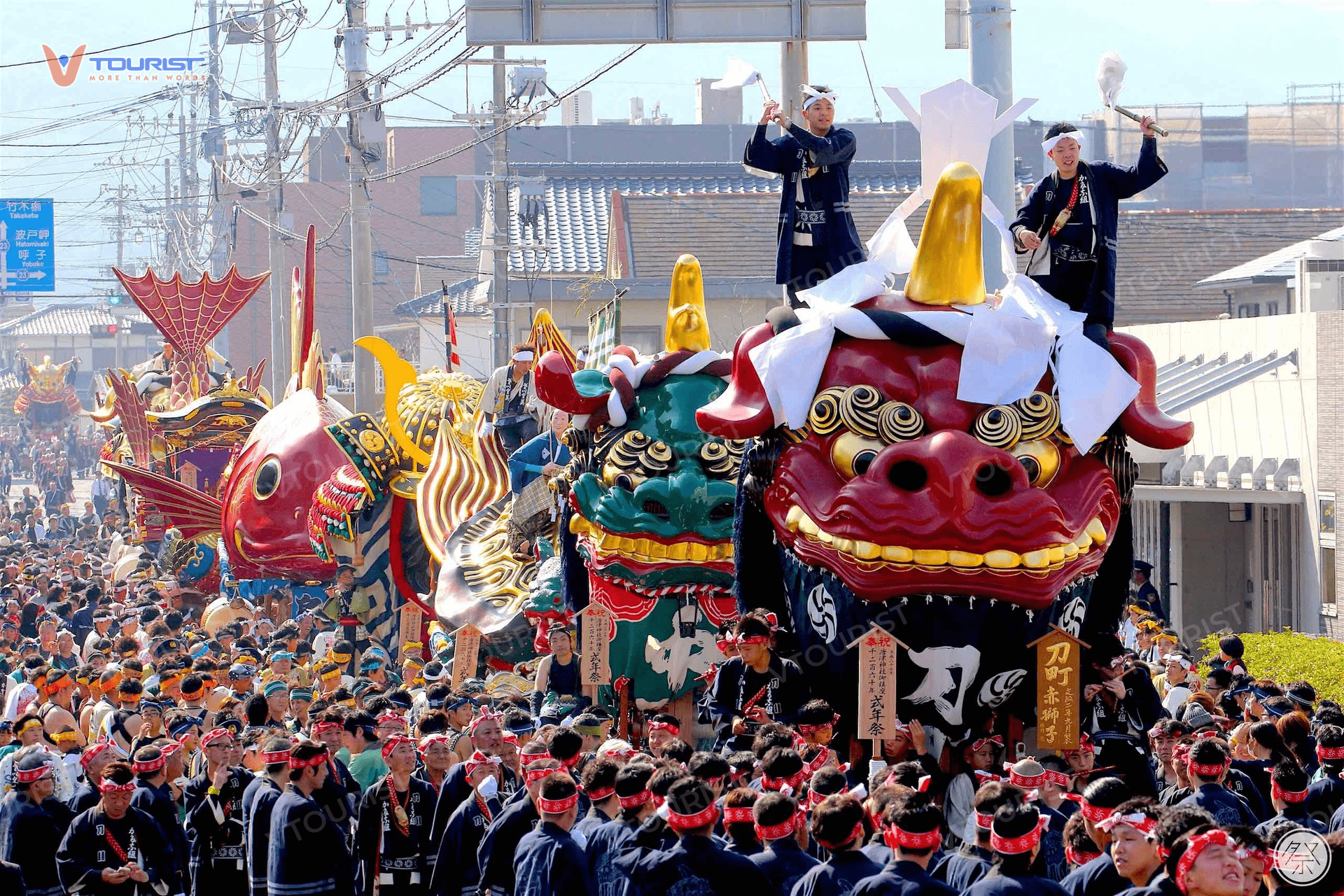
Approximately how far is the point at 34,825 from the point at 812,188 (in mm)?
4571

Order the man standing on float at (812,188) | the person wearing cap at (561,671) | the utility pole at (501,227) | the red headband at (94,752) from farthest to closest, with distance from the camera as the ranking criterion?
the utility pole at (501,227), the person wearing cap at (561,671), the man standing on float at (812,188), the red headband at (94,752)

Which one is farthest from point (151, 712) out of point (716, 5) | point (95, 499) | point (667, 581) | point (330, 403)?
point (95, 499)

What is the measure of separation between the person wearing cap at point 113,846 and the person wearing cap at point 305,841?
52 centimetres

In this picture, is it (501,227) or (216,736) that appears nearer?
(216,736)

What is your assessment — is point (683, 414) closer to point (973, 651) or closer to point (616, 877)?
point (973, 651)

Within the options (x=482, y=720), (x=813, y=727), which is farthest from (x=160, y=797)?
(x=813, y=727)

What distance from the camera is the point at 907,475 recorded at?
7754 millimetres

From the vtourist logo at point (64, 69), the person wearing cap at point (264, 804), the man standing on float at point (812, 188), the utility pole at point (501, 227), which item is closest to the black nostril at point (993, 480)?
the man standing on float at point (812, 188)

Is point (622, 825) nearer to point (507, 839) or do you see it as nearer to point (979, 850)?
point (507, 839)

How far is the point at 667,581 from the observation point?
10.1 m

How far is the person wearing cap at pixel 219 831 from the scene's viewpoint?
8281 millimetres

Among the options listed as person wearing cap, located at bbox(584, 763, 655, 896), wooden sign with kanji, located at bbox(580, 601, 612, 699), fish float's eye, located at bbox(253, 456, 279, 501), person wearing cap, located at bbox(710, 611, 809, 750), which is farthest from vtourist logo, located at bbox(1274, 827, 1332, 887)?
fish float's eye, located at bbox(253, 456, 279, 501)

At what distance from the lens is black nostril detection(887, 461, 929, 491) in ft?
25.3

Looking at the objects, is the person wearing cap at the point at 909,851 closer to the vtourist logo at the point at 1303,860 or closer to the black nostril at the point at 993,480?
the vtourist logo at the point at 1303,860
